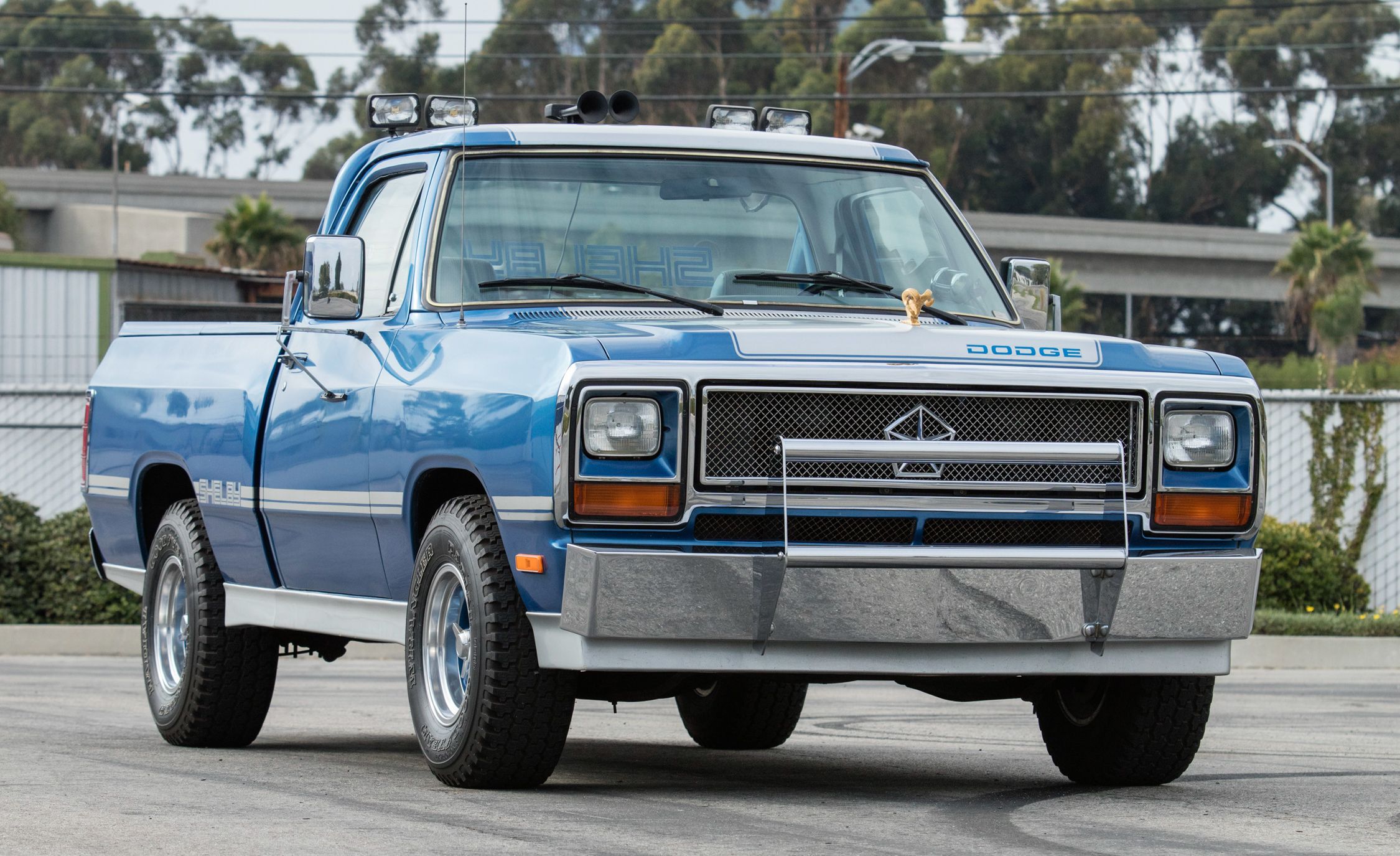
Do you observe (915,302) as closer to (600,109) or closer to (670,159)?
(670,159)

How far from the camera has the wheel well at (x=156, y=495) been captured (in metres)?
9.62

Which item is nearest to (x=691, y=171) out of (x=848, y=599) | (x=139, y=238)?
(x=848, y=599)

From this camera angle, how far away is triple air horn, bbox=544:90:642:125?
8.77 meters

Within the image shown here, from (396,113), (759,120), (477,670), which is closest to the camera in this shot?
(477,670)

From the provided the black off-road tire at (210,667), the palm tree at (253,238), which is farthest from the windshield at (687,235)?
the palm tree at (253,238)

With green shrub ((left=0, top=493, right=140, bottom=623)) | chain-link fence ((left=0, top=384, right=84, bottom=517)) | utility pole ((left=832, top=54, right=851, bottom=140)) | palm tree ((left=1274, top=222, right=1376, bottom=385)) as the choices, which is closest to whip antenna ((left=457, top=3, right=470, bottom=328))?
green shrub ((left=0, top=493, right=140, bottom=623))

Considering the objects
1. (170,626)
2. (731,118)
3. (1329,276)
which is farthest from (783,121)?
(1329,276)

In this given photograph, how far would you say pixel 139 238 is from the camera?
234ft

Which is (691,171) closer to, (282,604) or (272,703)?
(282,604)

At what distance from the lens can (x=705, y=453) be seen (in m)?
6.34

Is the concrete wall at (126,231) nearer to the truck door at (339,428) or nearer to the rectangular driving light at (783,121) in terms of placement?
the rectangular driving light at (783,121)

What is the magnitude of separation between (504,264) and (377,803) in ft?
6.35

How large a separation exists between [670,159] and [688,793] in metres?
2.31

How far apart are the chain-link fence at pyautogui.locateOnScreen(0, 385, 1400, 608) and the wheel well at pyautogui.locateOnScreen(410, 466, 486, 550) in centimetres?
1164
